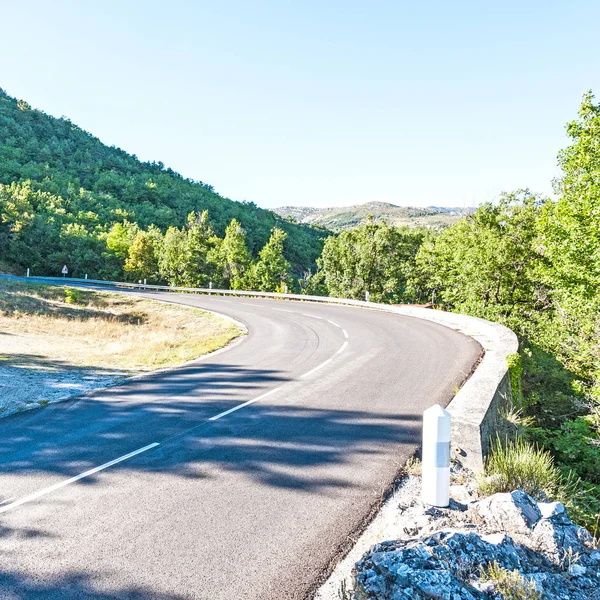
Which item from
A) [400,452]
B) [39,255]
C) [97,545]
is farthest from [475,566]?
[39,255]

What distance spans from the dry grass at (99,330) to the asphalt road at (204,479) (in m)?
4.35

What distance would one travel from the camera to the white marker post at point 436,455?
3.55 m

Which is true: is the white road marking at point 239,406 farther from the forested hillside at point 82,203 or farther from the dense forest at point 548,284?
the forested hillside at point 82,203

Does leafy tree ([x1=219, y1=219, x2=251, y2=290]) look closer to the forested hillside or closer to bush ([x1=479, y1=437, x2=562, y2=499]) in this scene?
the forested hillside

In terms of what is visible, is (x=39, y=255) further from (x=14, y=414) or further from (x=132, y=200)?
(x=14, y=414)

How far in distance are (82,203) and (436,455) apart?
80.1 meters

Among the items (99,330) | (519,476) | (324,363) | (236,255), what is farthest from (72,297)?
(519,476)

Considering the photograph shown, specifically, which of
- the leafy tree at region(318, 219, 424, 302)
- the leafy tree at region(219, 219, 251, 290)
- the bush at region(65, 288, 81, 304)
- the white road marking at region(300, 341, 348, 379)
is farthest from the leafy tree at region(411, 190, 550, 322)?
the bush at region(65, 288, 81, 304)

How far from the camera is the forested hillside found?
57.6 m

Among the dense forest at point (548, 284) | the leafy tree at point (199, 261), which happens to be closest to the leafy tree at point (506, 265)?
the dense forest at point (548, 284)

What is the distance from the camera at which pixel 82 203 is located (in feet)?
234

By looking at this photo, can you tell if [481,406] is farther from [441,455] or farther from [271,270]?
[271,270]

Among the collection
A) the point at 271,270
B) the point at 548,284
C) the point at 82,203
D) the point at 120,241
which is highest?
the point at 82,203

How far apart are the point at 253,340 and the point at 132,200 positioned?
76594 millimetres
